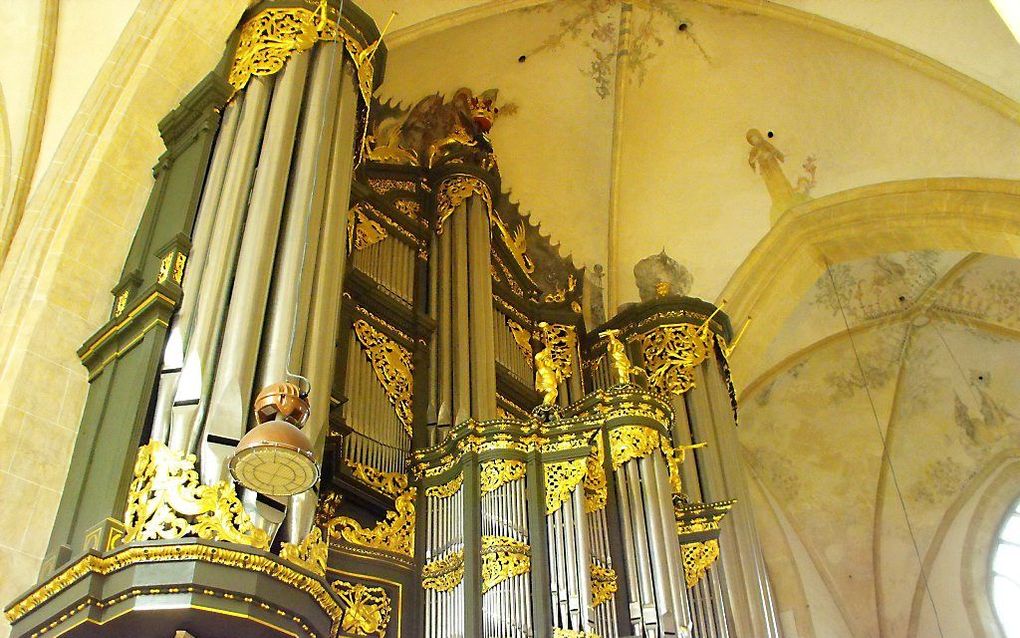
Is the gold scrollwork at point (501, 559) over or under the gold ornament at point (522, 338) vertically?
under

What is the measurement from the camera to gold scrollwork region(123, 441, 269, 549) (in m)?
5.24

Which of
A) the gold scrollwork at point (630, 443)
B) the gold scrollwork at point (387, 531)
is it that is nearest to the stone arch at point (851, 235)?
the gold scrollwork at point (630, 443)

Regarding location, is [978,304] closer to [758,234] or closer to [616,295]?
[758,234]

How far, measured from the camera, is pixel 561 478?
7414 millimetres

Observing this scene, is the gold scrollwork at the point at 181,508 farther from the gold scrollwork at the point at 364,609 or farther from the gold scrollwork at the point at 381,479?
the gold scrollwork at the point at 381,479

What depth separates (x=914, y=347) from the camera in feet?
50.6

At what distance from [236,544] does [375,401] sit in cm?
317

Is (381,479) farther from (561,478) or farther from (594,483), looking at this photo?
(594,483)

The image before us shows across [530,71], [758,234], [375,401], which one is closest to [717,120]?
[758,234]

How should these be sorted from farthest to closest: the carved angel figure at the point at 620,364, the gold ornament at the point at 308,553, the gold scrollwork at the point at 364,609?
1. the carved angel figure at the point at 620,364
2. the gold scrollwork at the point at 364,609
3. the gold ornament at the point at 308,553

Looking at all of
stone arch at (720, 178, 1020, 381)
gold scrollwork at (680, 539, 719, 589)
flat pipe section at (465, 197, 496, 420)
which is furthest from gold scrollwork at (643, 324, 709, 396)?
gold scrollwork at (680, 539, 719, 589)

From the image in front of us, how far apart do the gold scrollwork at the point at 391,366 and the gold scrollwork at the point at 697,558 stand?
2.30m

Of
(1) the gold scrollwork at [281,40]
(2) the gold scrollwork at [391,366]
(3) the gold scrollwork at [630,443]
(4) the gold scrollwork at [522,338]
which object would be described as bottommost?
(3) the gold scrollwork at [630,443]

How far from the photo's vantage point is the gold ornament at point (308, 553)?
5.39 metres
